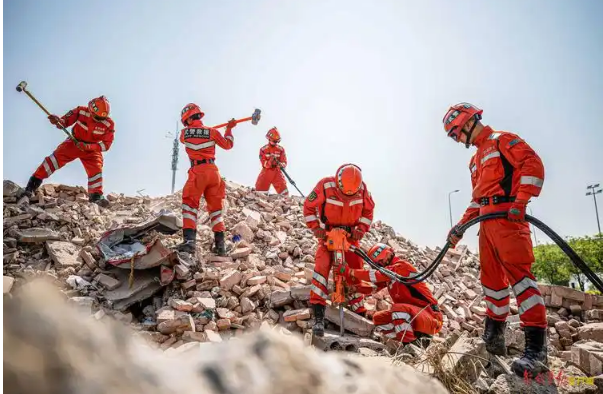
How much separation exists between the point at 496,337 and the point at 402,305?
3.33ft

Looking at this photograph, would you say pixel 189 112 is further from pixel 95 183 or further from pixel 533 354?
pixel 533 354

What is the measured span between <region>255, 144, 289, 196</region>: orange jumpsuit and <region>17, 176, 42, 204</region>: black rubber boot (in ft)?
19.1

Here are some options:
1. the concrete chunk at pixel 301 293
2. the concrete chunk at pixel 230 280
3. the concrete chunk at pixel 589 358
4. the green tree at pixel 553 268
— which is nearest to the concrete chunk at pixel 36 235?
the concrete chunk at pixel 230 280

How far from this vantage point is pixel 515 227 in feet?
10.6

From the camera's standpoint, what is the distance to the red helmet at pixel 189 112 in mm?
6145

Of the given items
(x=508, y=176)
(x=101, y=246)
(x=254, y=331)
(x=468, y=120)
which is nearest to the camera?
(x=254, y=331)

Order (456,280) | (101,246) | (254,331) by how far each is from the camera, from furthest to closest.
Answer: (456,280), (101,246), (254,331)

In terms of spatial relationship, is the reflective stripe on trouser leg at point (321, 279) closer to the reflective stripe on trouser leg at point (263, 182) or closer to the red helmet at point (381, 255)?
the red helmet at point (381, 255)

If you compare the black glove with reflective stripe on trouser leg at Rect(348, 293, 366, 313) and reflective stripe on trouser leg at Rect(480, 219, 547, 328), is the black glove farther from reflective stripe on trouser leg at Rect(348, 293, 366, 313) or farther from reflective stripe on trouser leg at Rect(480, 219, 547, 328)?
reflective stripe on trouser leg at Rect(348, 293, 366, 313)

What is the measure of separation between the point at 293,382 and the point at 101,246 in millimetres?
5188

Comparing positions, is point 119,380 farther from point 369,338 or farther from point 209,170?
point 209,170

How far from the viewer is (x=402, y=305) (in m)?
4.13

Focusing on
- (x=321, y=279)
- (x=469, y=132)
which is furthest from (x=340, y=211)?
(x=469, y=132)

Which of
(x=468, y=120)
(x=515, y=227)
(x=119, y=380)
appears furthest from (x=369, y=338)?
(x=119, y=380)
